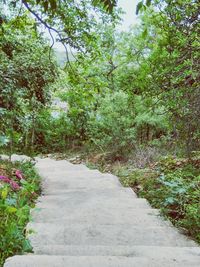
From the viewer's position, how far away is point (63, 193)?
4.81 meters

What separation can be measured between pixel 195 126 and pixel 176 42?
4.92 feet

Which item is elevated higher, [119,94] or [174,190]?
[119,94]

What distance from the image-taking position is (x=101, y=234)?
294 cm

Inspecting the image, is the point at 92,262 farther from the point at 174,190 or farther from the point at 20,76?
the point at 20,76

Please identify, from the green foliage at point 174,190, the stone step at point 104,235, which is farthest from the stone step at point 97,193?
the stone step at point 104,235

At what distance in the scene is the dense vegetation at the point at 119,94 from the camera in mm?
4250

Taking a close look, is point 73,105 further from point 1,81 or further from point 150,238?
point 150,238

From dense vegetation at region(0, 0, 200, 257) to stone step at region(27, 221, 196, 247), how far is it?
0.70 ft

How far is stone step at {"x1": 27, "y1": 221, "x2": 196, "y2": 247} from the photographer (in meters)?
2.78

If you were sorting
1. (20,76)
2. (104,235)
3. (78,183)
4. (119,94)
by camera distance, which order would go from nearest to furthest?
(104,235), (78,183), (20,76), (119,94)

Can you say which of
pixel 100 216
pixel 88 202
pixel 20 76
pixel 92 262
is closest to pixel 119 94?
pixel 20 76

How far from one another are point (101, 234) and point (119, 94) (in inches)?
251

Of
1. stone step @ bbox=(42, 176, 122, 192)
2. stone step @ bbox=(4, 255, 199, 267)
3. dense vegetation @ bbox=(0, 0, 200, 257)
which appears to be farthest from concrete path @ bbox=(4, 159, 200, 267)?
dense vegetation @ bbox=(0, 0, 200, 257)

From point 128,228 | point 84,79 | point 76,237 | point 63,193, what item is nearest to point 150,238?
point 128,228
